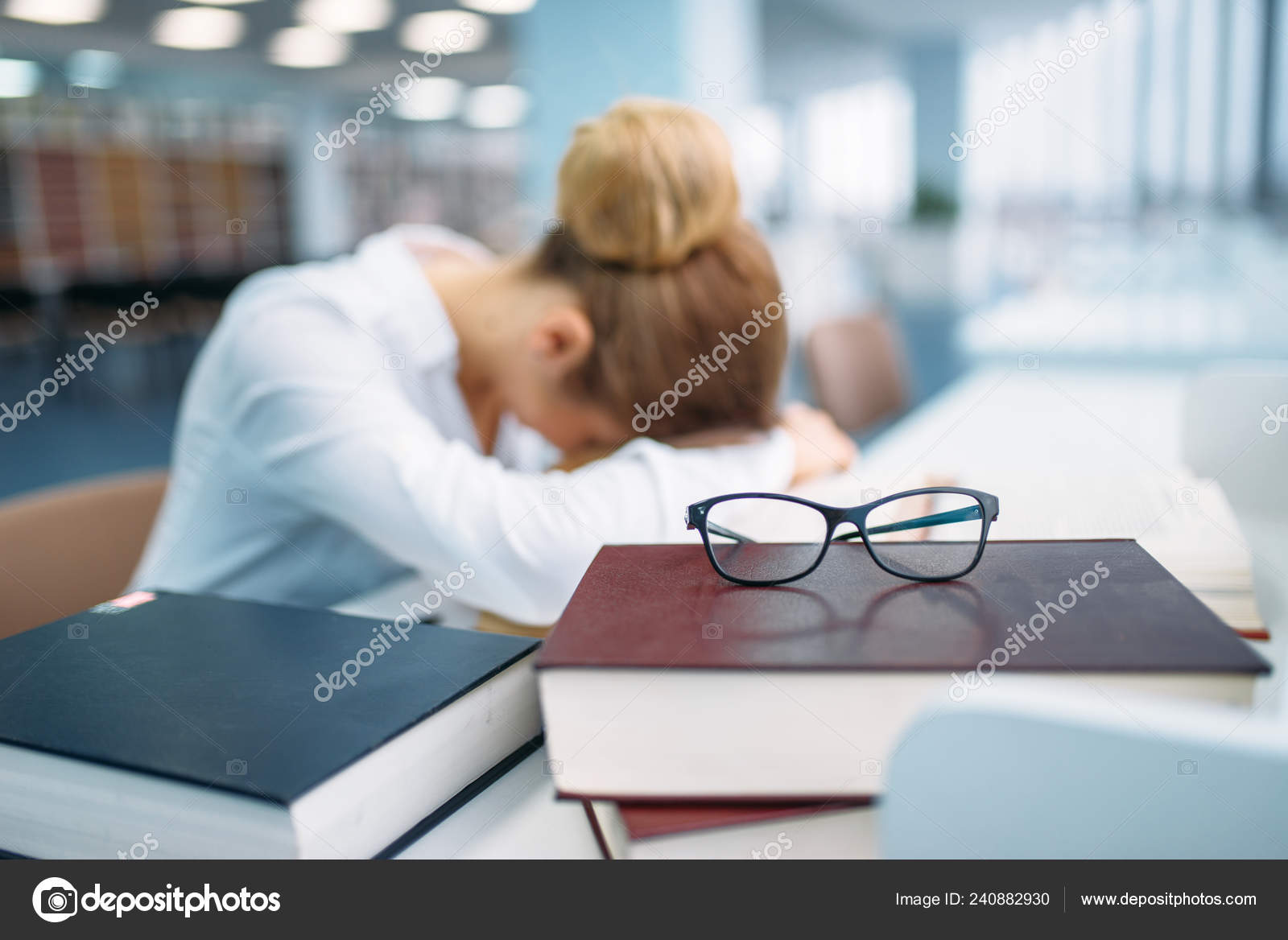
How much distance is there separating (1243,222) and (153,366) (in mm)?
7751

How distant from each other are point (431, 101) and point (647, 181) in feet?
36.5

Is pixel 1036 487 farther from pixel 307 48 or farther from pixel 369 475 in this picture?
pixel 307 48

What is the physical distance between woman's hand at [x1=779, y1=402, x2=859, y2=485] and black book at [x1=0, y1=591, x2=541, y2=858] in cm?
55

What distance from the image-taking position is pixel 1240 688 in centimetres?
40

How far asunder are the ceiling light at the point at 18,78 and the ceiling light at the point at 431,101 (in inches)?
140

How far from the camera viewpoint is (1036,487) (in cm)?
91

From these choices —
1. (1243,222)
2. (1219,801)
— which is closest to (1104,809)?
(1219,801)

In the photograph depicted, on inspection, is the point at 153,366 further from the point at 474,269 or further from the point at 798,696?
the point at 798,696

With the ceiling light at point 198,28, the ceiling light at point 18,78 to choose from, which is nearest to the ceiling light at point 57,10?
the ceiling light at point 198,28

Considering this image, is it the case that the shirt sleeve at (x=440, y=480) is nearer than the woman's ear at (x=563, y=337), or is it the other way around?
the shirt sleeve at (x=440, y=480)

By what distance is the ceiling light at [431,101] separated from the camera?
33.2 ft

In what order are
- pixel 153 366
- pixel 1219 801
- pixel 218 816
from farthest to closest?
1. pixel 153 366
2. pixel 218 816
3. pixel 1219 801
